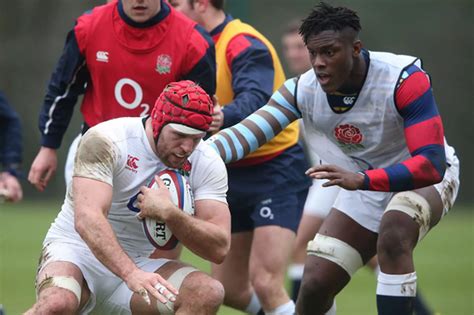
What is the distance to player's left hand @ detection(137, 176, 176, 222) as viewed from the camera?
5109 millimetres

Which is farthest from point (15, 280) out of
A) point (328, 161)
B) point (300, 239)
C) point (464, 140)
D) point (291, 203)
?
point (464, 140)

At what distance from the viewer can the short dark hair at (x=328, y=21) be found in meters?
5.67

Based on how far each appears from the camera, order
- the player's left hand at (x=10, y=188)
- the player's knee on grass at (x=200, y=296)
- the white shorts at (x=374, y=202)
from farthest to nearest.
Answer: the player's left hand at (x=10, y=188) → the white shorts at (x=374, y=202) → the player's knee on grass at (x=200, y=296)

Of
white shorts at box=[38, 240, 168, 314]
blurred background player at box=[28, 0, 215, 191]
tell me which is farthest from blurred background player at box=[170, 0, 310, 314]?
white shorts at box=[38, 240, 168, 314]

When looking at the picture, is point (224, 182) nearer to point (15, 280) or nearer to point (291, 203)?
point (291, 203)

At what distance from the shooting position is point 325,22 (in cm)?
567

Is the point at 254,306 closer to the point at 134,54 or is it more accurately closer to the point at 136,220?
the point at 134,54

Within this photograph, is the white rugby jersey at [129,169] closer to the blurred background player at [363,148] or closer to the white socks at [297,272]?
the blurred background player at [363,148]

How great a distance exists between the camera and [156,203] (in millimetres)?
5125

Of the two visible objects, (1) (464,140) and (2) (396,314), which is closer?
(2) (396,314)

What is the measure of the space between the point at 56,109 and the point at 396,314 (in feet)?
8.57

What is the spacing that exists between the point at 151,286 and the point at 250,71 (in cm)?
257

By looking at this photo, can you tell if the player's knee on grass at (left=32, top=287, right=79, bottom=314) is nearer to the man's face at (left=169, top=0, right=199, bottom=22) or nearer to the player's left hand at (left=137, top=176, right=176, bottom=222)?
the player's left hand at (left=137, top=176, right=176, bottom=222)

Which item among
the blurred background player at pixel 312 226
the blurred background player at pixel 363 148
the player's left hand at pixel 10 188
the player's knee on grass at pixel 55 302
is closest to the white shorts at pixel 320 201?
the blurred background player at pixel 312 226
